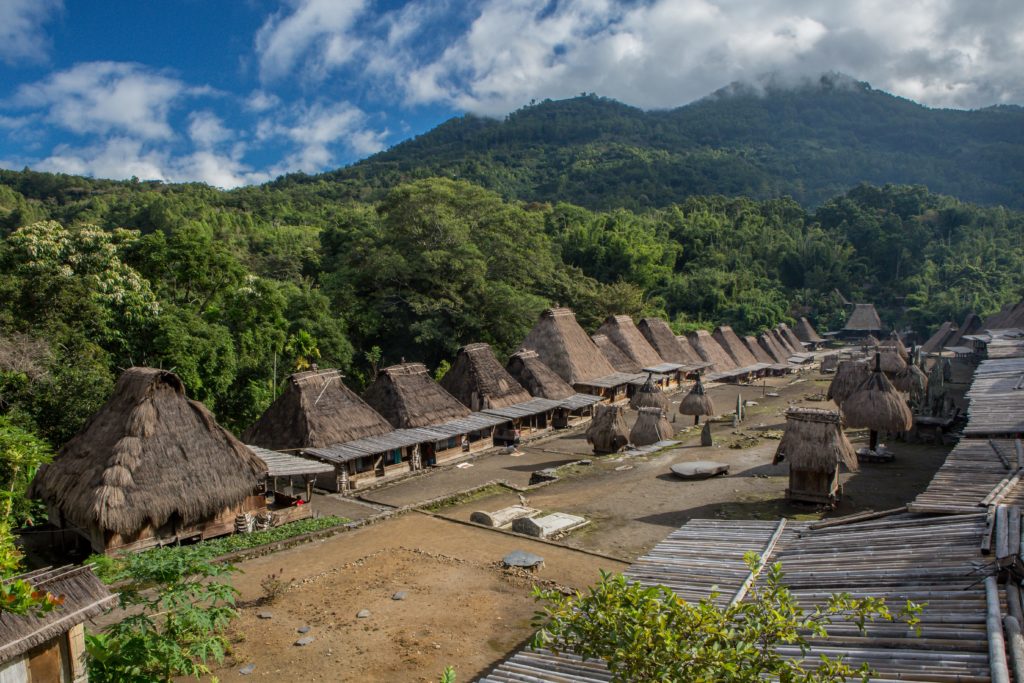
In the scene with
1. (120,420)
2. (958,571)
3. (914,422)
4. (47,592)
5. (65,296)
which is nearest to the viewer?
(958,571)

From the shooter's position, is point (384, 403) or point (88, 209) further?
point (88, 209)

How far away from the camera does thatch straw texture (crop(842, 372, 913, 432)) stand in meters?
21.1

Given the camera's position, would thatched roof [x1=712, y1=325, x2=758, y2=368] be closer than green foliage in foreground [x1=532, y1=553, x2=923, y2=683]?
No

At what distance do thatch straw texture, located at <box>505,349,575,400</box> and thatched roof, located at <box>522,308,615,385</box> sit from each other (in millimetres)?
1446

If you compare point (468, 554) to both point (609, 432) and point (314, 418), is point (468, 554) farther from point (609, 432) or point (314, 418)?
point (609, 432)

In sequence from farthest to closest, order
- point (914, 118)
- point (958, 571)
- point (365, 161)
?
1. point (914, 118)
2. point (365, 161)
3. point (958, 571)

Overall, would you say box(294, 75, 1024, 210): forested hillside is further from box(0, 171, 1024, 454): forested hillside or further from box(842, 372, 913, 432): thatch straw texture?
box(842, 372, 913, 432): thatch straw texture

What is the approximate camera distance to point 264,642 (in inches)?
427

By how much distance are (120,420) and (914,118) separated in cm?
22510

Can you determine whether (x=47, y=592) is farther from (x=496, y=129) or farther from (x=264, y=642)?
(x=496, y=129)

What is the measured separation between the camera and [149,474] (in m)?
15.0

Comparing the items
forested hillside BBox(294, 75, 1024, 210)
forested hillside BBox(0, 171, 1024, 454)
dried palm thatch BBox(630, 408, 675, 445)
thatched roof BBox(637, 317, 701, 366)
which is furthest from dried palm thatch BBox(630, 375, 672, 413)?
forested hillside BBox(294, 75, 1024, 210)

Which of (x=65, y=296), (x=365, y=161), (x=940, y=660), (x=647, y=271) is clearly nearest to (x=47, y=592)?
(x=940, y=660)

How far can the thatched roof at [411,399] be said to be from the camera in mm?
23328
